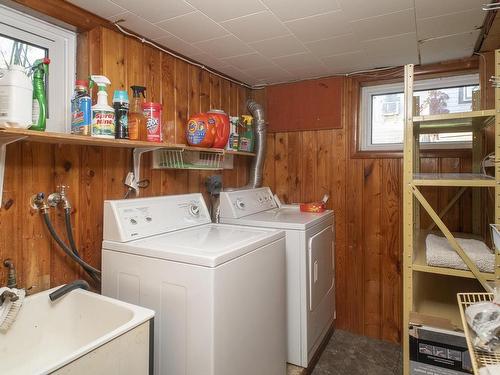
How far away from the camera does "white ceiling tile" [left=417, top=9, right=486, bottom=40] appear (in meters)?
1.70

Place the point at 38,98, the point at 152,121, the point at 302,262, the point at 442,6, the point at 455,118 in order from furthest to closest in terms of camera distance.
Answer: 1. the point at 302,262
2. the point at 152,121
3. the point at 442,6
4. the point at 455,118
5. the point at 38,98

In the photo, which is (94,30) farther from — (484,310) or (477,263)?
(477,263)

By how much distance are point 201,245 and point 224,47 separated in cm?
133

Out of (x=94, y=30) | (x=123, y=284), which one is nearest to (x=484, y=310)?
(x=123, y=284)

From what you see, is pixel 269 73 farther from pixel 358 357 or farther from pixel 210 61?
pixel 358 357

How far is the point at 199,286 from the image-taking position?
4.28ft

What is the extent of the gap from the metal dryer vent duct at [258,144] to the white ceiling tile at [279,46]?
637 millimetres

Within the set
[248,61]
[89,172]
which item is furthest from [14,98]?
[248,61]

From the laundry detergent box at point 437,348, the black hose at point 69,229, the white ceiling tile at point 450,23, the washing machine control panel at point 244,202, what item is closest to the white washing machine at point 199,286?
the black hose at point 69,229

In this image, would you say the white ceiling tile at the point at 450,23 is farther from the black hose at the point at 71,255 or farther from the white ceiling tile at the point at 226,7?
the black hose at the point at 71,255

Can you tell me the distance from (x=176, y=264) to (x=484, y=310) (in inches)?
43.1

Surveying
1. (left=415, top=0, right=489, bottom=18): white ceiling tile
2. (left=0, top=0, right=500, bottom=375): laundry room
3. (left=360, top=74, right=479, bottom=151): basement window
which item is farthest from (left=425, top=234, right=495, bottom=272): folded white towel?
(left=415, top=0, right=489, bottom=18): white ceiling tile

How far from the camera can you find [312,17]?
68.1 inches

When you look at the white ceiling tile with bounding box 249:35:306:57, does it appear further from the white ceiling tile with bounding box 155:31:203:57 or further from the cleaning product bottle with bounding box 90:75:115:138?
the cleaning product bottle with bounding box 90:75:115:138
